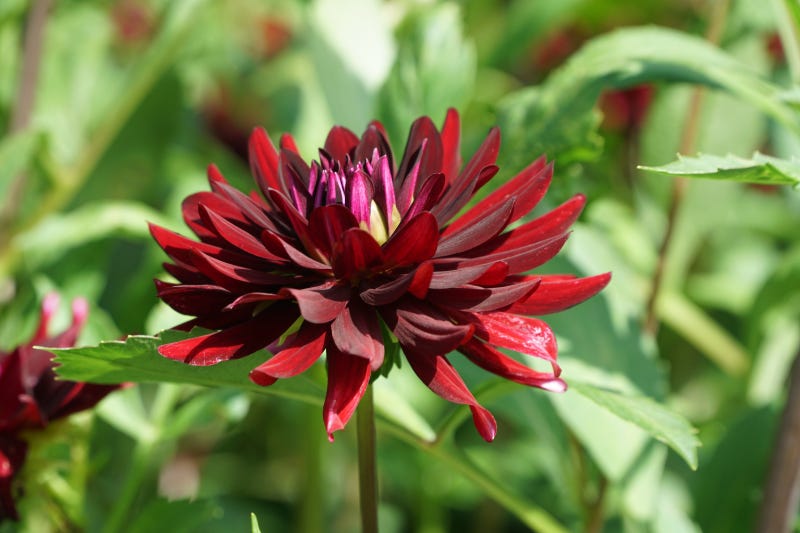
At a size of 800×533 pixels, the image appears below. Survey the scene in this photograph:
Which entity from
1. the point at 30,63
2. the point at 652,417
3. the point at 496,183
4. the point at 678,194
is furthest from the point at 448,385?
the point at 30,63

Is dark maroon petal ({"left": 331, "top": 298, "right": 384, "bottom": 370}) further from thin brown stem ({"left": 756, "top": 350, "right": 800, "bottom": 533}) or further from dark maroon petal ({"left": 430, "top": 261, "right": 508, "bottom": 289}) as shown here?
Result: thin brown stem ({"left": 756, "top": 350, "right": 800, "bottom": 533})

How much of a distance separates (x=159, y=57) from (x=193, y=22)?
0.18 ft

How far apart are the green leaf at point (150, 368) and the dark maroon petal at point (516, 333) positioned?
0.13 metres

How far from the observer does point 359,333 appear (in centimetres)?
48

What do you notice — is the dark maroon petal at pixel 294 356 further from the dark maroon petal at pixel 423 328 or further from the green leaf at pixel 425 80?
the green leaf at pixel 425 80

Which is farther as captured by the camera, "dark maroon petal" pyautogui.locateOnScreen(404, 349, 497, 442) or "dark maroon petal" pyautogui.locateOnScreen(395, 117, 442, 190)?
"dark maroon petal" pyautogui.locateOnScreen(395, 117, 442, 190)

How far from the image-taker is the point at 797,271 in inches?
37.0

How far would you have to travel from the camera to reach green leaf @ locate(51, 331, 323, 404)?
0.52m

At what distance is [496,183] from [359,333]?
0.30 m

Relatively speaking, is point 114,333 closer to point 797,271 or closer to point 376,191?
point 376,191

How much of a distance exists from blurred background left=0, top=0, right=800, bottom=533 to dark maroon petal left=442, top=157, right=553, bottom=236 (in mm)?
113

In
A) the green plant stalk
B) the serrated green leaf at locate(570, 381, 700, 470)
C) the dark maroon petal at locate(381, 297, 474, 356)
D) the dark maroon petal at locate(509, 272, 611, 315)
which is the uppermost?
the dark maroon petal at locate(381, 297, 474, 356)

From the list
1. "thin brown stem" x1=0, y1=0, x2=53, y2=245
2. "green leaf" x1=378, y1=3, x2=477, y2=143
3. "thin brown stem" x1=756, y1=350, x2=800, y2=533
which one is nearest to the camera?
"thin brown stem" x1=756, y1=350, x2=800, y2=533

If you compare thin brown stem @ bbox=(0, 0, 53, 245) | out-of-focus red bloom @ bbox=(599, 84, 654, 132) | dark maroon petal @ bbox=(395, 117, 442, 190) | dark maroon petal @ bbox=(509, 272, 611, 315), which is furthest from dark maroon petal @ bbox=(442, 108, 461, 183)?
out-of-focus red bloom @ bbox=(599, 84, 654, 132)
